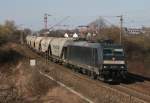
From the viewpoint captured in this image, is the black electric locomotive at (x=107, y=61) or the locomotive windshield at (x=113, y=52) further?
the locomotive windshield at (x=113, y=52)

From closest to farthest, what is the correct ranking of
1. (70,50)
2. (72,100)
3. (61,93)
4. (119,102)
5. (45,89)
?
(119,102) → (72,100) → (61,93) → (45,89) → (70,50)

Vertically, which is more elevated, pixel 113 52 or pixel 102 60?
pixel 113 52

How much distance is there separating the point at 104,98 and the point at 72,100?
1698 millimetres

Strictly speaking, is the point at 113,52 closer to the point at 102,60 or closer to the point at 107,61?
the point at 107,61

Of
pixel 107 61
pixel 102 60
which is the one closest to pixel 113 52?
pixel 107 61

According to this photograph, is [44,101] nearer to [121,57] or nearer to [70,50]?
[121,57]

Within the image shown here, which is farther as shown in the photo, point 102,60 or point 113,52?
point 113,52

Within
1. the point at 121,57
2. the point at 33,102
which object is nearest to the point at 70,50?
the point at 121,57

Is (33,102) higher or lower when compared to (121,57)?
lower

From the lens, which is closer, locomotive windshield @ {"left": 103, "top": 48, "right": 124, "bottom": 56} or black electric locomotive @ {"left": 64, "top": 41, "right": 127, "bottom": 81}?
black electric locomotive @ {"left": 64, "top": 41, "right": 127, "bottom": 81}

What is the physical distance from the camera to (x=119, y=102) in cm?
1902

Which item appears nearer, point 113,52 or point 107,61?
point 107,61

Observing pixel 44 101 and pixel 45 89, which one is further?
pixel 45 89

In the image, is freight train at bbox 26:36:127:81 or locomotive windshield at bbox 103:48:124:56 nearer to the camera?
freight train at bbox 26:36:127:81
